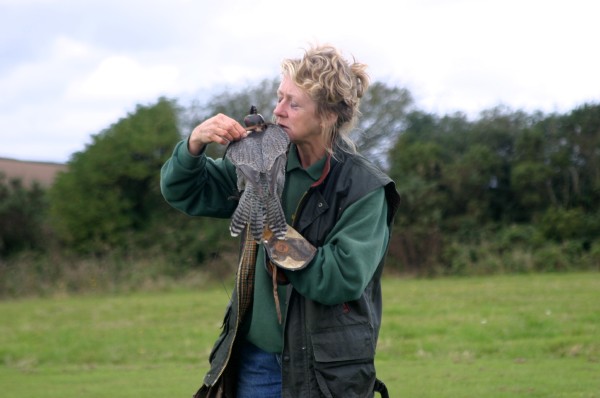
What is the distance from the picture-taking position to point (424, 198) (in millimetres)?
26500

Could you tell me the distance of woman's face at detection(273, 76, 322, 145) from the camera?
3480 millimetres

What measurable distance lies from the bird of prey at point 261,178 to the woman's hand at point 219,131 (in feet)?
0.14

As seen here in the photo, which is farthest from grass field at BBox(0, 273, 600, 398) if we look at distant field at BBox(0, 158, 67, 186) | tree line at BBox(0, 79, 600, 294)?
distant field at BBox(0, 158, 67, 186)

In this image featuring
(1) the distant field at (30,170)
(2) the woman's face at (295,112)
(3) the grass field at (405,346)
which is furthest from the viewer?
(1) the distant field at (30,170)

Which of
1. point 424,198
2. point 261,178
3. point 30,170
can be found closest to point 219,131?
point 261,178

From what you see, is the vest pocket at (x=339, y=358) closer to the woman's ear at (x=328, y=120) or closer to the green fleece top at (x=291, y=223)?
the green fleece top at (x=291, y=223)

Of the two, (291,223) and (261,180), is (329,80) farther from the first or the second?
(291,223)

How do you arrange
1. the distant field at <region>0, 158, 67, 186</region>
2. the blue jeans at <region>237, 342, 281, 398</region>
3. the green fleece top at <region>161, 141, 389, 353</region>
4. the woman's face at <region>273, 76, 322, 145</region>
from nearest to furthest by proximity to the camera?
1. the green fleece top at <region>161, 141, 389, 353</region>
2. the woman's face at <region>273, 76, 322, 145</region>
3. the blue jeans at <region>237, 342, 281, 398</region>
4. the distant field at <region>0, 158, 67, 186</region>

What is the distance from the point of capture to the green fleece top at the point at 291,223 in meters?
3.25

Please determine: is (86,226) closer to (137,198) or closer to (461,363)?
(137,198)

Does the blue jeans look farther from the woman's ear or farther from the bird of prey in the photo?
the woman's ear

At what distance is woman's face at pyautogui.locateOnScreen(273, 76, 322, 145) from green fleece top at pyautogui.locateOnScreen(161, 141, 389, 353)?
18cm

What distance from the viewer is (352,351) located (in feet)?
11.1

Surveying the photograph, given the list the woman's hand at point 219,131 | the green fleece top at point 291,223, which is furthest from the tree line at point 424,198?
the woman's hand at point 219,131
